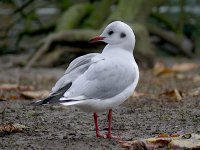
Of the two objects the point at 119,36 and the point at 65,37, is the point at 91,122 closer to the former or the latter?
the point at 119,36

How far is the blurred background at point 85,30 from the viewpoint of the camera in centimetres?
1220

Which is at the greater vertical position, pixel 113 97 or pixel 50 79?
pixel 50 79

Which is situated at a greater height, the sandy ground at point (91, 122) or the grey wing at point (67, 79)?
the grey wing at point (67, 79)

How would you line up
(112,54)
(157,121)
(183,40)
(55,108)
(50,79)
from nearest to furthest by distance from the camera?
(112,54), (157,121), (55,108), (50,79), (183,40)

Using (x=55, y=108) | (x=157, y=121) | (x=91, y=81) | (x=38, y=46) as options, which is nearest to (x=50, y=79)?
(x=38, y=46)

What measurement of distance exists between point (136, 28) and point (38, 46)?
181 centimetres

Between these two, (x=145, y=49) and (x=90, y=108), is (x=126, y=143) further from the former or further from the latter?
(x=145, y=49)

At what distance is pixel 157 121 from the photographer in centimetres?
601

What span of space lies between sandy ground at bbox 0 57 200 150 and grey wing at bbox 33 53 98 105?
328 millimetres

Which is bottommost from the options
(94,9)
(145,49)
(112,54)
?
(112,54)

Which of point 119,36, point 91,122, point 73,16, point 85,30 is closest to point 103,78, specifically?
point 119,36

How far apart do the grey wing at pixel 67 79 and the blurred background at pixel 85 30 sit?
6.63 metres

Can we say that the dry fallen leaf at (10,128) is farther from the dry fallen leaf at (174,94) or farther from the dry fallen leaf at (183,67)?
the dry fallen leaf at (183,67)

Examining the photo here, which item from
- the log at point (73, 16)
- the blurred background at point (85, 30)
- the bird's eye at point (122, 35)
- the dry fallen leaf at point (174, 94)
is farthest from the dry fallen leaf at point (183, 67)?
the bird's eye at point (122, 35)
